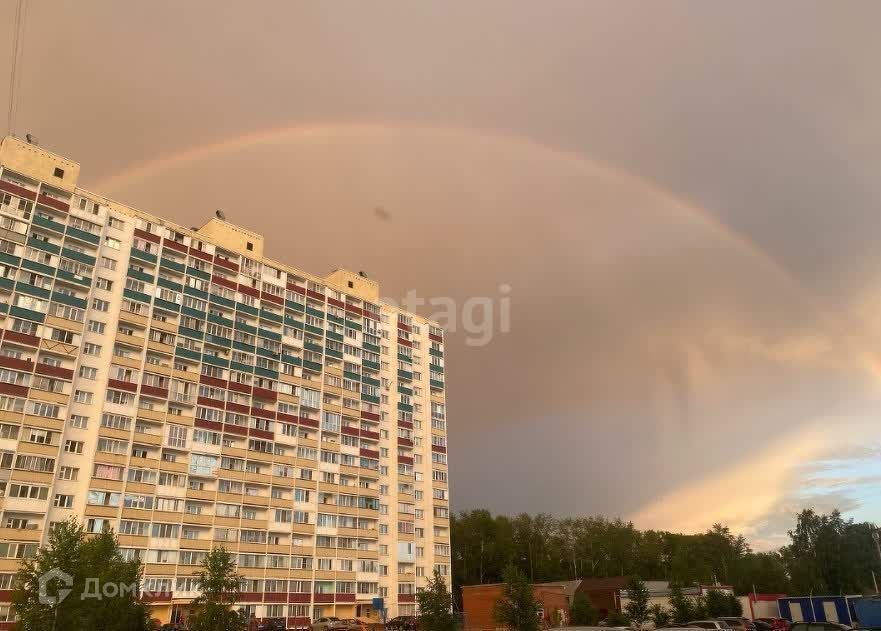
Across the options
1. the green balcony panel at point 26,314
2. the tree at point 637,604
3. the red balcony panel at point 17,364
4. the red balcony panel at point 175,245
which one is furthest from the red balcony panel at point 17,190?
the tree at point 637,604

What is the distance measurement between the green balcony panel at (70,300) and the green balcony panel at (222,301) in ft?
51.2

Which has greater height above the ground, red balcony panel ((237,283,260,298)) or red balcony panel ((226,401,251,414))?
red balcony panel ((237,283,260,298))

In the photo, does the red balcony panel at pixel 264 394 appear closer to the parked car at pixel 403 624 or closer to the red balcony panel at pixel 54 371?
the red balcony panel at pixel 54 371

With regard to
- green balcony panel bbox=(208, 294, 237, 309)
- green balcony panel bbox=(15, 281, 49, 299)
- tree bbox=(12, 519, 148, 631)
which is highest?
green balcony panel bbox=(208, 294, 237, 309)

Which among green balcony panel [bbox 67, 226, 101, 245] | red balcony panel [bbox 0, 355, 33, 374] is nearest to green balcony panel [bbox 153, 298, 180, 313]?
green balcony panel [bbox 67, 226, 101, 245]

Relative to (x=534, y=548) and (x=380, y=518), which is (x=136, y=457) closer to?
(x=380, y=518)

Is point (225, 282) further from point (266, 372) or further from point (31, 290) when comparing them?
point (31, 290)

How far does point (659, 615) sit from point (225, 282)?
7012 centimetres

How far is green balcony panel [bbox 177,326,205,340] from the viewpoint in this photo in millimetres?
77125

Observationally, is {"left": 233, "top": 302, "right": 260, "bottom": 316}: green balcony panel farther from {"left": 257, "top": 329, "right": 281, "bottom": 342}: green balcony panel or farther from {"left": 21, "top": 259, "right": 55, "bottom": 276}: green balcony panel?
{"left": 21, "top": 259, "right": 55, "bottom": 276}: green balcony panel

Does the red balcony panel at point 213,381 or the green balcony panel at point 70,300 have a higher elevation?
the green balcony panel at point 70,300

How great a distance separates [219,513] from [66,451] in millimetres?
18378

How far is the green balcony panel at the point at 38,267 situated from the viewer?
216ft

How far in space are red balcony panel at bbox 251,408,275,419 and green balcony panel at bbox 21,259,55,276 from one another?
1106 inches
